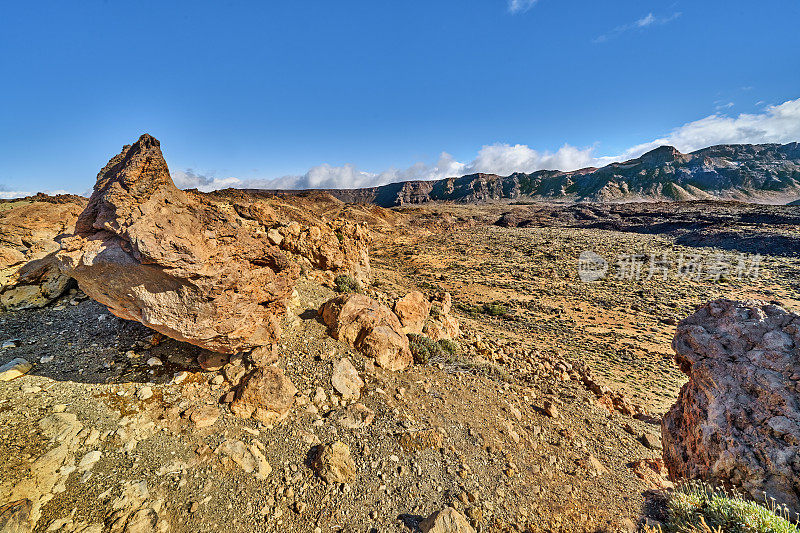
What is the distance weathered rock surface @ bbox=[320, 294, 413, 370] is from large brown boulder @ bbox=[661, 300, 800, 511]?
4734 millimetres

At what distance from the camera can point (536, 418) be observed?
20.5 ft

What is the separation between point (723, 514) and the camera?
3.52m

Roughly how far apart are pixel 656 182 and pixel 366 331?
4752 inches

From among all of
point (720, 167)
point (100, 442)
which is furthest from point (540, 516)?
point (720, 167)

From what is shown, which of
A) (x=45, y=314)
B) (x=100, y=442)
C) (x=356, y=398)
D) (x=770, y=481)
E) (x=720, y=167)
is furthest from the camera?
(x=720, y=167)

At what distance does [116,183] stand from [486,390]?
7.19 metres

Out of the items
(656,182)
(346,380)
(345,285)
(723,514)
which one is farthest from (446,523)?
(656,182)

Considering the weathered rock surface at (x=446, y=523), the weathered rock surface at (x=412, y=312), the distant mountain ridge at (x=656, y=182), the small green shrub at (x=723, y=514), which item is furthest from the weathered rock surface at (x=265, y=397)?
the distant mountain ridge at (x=656, y=182)

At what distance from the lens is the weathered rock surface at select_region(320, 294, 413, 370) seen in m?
6.15

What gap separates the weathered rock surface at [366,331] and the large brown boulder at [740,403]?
4.73 metres

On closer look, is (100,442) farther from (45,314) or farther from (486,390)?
(486,390)

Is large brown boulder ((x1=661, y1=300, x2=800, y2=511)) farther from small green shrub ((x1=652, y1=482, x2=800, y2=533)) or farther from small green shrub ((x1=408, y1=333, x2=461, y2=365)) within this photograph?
small green shrub ((x1=408, y1=333, x2=461, y2=365))

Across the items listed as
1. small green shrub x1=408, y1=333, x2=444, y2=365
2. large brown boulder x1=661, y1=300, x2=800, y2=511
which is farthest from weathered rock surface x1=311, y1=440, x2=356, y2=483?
large brown boulder x1=661, y1=300, x2=800, y2=511

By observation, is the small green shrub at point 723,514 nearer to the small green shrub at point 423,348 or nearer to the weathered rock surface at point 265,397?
the small green shrub at point 423,348
